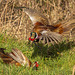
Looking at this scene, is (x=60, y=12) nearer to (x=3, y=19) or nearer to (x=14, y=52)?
(x=3, y=19)

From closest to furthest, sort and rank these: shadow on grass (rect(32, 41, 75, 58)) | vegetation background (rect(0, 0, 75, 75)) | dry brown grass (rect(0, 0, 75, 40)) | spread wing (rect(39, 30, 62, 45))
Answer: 1. spread wing (rect(39, 30, 62, 45))
2. vegetation background (rect(0, 0, 75, 75))
3. shadow on grass (rect(32, 41, 75, 58))
4. dry brown grass (rect(0, 0, 75, 40))

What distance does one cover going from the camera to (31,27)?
5.48 metres

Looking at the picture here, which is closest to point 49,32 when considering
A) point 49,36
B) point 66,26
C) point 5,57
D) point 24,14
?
point 49,36

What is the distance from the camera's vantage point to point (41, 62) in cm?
431

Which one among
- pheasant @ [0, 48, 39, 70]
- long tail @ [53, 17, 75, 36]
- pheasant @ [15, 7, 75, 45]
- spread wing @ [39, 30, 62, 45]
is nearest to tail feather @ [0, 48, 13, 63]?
pheasant @ [0, 48, 39, 70]

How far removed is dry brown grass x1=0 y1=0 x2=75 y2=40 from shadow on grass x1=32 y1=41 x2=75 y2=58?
779 mm

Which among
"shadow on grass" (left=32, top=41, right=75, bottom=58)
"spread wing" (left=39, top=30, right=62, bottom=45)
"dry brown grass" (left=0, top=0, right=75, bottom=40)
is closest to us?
"spread wing" (left=39, top=30, right=62, bottom=45)

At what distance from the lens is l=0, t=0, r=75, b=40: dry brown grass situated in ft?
17.6

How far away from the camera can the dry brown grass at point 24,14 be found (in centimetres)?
538

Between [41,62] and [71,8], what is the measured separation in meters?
2.20

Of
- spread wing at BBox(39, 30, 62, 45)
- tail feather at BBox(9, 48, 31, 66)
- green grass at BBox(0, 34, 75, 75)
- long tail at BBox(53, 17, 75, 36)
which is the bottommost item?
green grass at BBox(0, 34, 75, 75)

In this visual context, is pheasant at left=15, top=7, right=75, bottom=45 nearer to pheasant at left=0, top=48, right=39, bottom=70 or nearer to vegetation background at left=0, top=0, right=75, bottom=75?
vegetation background at left=0, top=0, right=75, bottom=75

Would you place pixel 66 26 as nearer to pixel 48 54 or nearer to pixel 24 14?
pixel 48 54

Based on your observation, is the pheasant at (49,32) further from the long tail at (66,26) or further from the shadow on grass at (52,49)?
the shadow on grass at (52,49)
